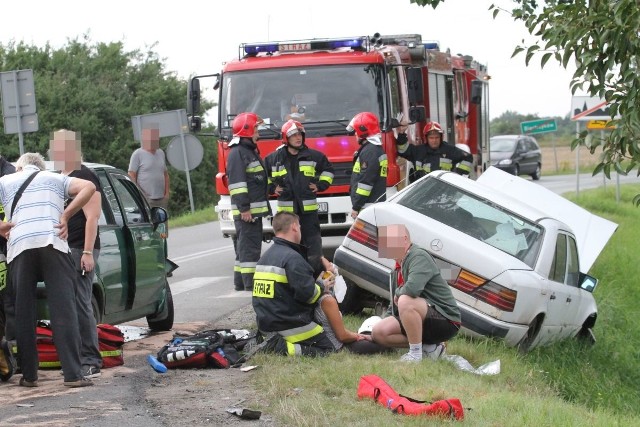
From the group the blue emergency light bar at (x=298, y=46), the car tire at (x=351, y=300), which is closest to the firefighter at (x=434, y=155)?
the blue emergency light bar at (x=298, y=46)

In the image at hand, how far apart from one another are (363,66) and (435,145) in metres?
1.36

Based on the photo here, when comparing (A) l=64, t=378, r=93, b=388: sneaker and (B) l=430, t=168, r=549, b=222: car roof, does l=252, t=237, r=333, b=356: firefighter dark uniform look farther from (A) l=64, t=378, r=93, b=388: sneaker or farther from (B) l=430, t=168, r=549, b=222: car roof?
(B) l=430, t=168, r=549, b=222: car roof

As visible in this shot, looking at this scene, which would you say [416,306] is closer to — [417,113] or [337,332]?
[337,332]

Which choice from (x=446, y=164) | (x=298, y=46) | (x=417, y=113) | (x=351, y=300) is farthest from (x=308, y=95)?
(x=351, y=300)

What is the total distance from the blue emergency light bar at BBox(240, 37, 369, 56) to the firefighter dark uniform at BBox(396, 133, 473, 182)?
144cm

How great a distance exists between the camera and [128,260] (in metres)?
10.9

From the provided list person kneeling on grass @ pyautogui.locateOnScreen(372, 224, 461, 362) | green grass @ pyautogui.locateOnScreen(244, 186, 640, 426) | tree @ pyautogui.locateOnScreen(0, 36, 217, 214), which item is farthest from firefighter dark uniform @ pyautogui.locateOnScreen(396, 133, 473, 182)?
tree @ pyautogui.locateOnScreen(0, 36, 217, 214)

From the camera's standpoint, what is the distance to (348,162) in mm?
15906

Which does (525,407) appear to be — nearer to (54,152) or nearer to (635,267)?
(54,152)

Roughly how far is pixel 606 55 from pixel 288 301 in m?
2.96

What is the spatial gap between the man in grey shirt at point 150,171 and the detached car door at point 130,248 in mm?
4329

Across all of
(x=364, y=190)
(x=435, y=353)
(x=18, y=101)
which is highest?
(x=18, y=101)

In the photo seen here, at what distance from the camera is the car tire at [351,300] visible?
39.7ft

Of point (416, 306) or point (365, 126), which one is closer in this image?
point (416, 306)
